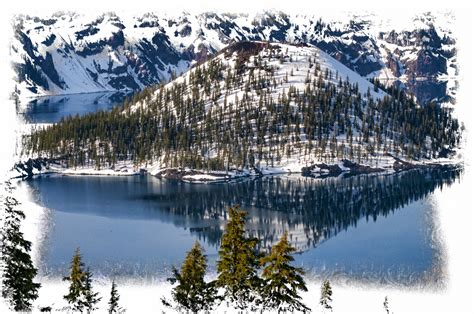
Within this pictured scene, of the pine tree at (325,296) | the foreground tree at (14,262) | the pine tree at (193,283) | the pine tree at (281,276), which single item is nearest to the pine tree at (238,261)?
the pine tree at (281,276)

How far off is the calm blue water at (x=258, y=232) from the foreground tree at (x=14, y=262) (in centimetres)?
6794

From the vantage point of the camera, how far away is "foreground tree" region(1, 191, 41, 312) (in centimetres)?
4984

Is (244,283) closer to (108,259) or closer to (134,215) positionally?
(108,259)

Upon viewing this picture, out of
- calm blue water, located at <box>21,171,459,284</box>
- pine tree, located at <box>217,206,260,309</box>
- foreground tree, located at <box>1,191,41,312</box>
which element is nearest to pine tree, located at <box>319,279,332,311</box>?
calm blue water, located at <box>21,171,459,284</box>

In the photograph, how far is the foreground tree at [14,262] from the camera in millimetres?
49844

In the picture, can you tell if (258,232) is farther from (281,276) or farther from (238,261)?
(281,276)

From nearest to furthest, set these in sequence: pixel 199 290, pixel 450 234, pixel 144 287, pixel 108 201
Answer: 1. pixel 199 290
2. pixel 144 287
3. pixel 450 234
4. pixel 108 201

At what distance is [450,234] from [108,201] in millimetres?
103602

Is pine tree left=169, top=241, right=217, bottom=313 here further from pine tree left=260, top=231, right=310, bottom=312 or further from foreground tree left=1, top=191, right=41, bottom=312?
foreground tree left=1, top=191, right=41, bottom=312

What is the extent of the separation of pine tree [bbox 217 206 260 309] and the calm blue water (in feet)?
231

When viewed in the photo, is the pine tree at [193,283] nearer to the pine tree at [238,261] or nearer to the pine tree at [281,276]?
the pine tree at [238,261]

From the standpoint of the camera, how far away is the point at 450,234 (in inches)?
5960

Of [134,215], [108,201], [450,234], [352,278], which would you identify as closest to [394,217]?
[450,234]

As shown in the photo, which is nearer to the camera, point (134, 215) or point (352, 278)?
point (352, 278)
